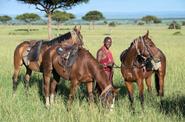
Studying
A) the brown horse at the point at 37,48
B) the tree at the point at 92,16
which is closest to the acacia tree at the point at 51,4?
the brown horse at the point at 37,48

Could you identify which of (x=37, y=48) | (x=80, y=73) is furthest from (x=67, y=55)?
(x=37, y=48)

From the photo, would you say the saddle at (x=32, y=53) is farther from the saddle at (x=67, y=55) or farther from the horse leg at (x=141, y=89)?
the horse leg at (x=141, y=89)

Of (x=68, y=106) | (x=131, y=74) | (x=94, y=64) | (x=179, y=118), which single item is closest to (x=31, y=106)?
(x=68, y=106)

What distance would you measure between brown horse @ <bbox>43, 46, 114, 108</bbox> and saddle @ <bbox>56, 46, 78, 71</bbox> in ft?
0.23

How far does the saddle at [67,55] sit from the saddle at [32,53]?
5.14ft

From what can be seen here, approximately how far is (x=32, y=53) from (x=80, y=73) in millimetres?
3034

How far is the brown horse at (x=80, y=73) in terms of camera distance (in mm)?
8953

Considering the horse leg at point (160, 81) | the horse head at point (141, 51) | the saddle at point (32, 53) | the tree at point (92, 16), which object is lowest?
the tree at point (92, 16)

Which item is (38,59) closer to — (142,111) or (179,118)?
(142,111)

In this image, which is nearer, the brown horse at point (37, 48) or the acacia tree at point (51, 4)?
the brown horse at point (37, 48)

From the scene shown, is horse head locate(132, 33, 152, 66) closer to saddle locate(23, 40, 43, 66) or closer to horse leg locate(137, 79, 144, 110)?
horse leg locate(137, 79, 144, 110)

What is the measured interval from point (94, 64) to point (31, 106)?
5.90 feet

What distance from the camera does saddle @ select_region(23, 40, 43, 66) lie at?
11.8 metres

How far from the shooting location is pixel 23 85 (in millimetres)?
12734
